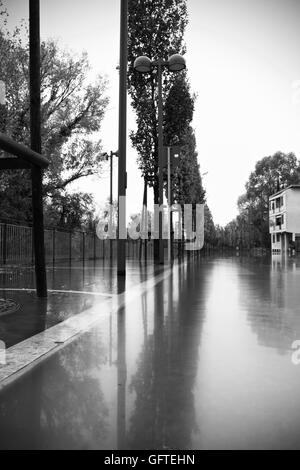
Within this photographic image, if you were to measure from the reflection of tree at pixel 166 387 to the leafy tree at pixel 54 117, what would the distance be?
53.7 ft

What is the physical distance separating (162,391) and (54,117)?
26.4 m

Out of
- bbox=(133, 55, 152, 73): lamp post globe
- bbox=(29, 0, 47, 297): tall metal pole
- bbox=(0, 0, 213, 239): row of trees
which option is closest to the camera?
bbox=(29, 0, 47, 297): tall metal pole

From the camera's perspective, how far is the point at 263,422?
2.73 m

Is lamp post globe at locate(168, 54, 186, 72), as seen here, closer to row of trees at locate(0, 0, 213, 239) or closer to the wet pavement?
row of trees at locate(0, 0, 213, 239)

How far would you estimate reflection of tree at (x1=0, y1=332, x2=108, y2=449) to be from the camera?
97.5 inches

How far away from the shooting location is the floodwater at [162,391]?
8.25ft

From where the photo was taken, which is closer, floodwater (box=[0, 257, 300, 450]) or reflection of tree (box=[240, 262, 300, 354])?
floodwater (box=[0, 257, 300, 450])

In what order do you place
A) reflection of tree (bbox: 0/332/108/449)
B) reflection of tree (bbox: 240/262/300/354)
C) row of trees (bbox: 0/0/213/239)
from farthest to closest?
row of trees (bbox: 0/0/213/239) < reflection of tree (bbox: 240/262/300/354) < reflection of tree (bbox: 0/332/108/449)

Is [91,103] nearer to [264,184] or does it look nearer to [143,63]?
[143,63]

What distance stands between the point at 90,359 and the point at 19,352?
0.78 meters

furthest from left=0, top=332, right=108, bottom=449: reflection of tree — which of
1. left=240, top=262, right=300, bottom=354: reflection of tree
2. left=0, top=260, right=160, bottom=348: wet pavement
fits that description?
left=240, top=262, right=300, bottom=354: reflection of tree

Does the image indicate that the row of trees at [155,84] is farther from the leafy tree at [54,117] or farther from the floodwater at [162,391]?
the floodwater at [162,391]

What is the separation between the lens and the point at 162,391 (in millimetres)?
3332

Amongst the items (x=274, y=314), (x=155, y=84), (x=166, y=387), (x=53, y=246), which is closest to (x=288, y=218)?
(x=155, y=84)
